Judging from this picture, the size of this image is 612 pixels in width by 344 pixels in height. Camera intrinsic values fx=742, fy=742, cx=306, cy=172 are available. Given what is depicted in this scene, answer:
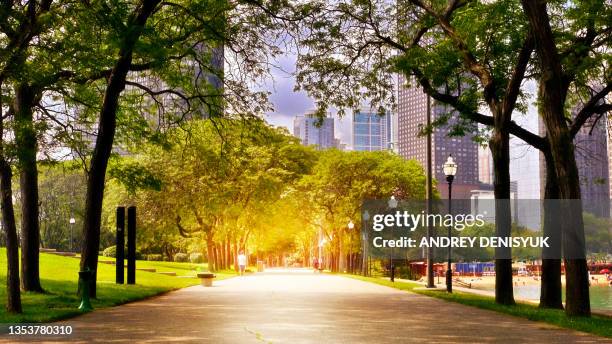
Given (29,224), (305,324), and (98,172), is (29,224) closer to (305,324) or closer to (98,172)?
(98,172)

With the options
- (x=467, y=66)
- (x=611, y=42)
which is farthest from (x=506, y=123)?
(x=611, y=42)

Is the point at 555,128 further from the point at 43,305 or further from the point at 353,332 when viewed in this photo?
the point at 43,305

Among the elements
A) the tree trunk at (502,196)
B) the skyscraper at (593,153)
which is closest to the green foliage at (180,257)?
the skyscraper at (593,153)

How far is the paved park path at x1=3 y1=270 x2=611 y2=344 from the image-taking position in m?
11.7

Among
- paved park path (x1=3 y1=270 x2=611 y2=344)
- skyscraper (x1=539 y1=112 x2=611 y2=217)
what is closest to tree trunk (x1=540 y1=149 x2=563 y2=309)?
skyscraper (x1=539 y1=112 x2=611 y2=217)

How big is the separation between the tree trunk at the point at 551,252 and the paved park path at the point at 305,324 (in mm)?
2459

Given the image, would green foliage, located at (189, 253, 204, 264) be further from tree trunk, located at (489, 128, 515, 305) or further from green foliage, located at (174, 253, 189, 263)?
tree trunk, located at (489, 128, 515, 305)

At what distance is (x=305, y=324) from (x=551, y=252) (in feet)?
29.2

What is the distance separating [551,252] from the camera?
1988 cm

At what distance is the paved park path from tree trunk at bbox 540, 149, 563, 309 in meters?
2.46

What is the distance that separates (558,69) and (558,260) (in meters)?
6.12

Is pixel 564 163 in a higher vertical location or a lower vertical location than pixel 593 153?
lower

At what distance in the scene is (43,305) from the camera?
17.2 m

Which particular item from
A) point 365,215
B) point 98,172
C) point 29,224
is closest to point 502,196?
point 98,172
